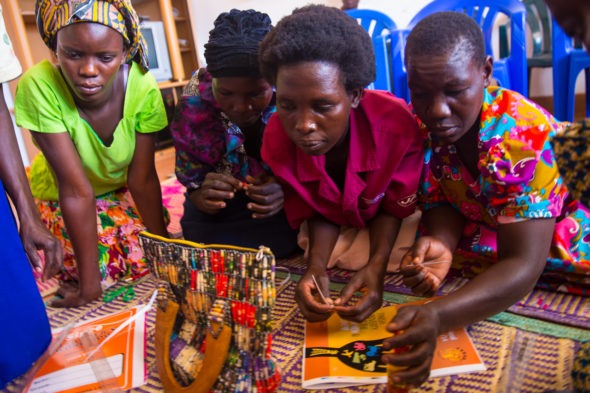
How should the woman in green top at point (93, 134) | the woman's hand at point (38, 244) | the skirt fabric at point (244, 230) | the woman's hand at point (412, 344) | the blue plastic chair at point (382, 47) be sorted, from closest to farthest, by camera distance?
the woman's hand at point (412, 344)
the woman's hand at point (38, 244)
the woman in green top at point (93, 134)
the skirt fabric at point (244, 230)
the blue plastic chair at point (382, 47)

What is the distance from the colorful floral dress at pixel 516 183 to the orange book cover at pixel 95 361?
0.76 meters

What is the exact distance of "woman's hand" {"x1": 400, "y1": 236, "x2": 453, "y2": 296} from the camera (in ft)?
2.99

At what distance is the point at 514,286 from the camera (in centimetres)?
88

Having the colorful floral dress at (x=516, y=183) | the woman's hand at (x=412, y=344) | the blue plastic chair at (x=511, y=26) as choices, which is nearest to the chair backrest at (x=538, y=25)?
the blue plastic chair at (x=511, y=26)

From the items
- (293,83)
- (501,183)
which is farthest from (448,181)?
(293,83)

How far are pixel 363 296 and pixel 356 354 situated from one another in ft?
0.45

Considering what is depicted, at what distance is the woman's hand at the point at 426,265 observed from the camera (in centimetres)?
91

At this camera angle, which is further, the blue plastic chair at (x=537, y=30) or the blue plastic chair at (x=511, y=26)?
the blue plastic chair at (x=537, y=30)

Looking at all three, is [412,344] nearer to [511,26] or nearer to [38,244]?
[38,244]

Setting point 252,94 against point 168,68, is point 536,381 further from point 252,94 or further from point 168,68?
point 168,68

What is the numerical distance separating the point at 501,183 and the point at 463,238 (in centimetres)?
32

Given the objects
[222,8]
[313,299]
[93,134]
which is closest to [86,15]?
[93,134]

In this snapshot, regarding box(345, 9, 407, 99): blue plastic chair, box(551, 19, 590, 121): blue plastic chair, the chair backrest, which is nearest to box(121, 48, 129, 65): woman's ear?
box(345, 9, 407, 99): blue plastic chair

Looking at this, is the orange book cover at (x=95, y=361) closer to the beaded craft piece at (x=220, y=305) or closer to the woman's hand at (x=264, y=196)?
the beaded craft piece at (x=220, y=305)
